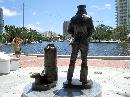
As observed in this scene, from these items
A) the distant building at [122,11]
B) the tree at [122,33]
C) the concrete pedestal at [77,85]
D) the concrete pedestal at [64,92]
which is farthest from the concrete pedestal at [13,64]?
the distant building at [122,11]

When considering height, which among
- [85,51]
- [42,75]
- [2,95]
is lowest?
[2,95]

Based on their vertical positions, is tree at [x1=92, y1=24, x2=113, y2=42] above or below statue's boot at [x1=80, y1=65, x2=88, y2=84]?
above

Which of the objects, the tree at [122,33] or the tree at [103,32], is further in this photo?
the tree at [103,32]

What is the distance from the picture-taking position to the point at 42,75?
8.80 meters

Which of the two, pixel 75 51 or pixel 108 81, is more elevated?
pixel 75 51

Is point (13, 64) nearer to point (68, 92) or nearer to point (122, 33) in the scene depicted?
point (68, 92)

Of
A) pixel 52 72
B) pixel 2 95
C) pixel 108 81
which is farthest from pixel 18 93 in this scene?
pixel 108 81

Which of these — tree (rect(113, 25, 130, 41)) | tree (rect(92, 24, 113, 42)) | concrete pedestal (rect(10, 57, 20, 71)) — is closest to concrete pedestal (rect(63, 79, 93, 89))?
concrete pedestal (rect(10, 57, 20, 71))

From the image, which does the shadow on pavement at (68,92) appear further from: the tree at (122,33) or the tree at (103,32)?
the tree at (103,32)

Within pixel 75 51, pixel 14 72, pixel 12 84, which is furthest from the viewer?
pixel 14 72

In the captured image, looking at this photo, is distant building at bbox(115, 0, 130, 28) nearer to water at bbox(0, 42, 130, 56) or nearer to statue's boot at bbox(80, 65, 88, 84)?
water at bbox(0, 42, 130, 56)

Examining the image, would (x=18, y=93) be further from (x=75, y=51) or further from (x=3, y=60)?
(x=3, y=60)

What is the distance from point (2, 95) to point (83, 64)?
269 cm

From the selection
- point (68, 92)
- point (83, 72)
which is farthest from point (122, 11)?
point (68, 92)
